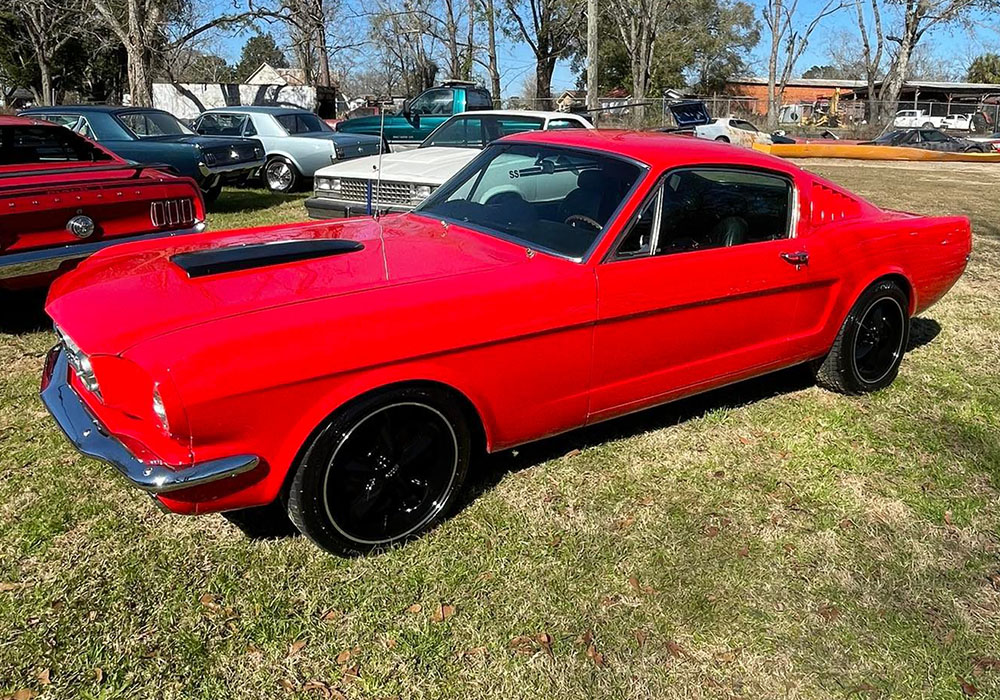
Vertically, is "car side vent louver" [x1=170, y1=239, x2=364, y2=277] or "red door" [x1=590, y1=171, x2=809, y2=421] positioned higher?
"car side vent louver" [x1=170, y1=239, x2=364, y2=277]

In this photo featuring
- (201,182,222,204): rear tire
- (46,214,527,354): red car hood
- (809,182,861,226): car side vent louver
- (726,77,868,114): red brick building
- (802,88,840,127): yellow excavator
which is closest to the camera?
(46,214,527,354): red car hood

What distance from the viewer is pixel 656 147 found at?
374 cm

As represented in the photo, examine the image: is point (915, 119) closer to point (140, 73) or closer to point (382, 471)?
point (140, 73)

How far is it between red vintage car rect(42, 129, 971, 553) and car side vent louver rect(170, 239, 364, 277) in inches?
0.5

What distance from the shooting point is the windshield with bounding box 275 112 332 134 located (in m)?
12.1

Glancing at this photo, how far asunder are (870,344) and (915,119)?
142 ft

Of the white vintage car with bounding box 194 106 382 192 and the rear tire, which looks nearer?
the rear tire

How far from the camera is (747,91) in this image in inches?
2544

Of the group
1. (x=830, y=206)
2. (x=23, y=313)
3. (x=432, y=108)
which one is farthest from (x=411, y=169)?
(x=432, y=108)

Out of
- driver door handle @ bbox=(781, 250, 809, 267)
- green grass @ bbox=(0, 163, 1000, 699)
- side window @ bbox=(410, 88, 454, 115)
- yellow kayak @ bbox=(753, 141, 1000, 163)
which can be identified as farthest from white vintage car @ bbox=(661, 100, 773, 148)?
green grass @ bbox=(0, 163, 1000, 699)

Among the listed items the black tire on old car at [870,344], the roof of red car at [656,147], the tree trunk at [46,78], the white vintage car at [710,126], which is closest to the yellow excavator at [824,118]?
the white vintage car at [710,126]

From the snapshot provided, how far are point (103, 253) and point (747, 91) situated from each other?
226 feet

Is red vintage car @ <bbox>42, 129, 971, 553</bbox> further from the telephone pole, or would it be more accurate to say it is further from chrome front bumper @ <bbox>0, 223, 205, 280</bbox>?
the telephone pole

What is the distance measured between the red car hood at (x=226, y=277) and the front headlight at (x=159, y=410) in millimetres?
216
